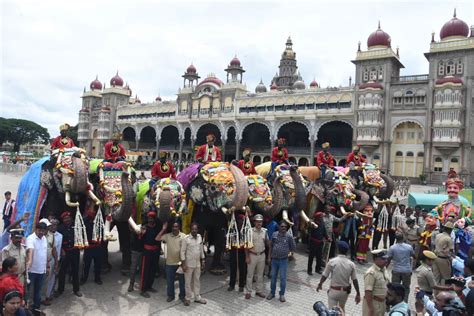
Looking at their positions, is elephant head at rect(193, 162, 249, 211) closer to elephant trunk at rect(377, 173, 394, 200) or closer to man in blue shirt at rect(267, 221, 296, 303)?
man in blue shirt at rect(267, 221, 296, 303)

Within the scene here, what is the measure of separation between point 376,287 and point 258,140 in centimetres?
4522

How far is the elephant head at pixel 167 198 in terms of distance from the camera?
18.6 ft

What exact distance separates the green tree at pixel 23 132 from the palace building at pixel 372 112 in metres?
36.0

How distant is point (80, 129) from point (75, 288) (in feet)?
200

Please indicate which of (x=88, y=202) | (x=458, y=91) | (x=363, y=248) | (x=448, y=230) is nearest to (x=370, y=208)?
(x=363, y=248)

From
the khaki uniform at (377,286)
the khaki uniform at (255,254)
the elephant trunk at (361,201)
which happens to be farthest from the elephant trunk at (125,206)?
the elephant trunk at (361,201)

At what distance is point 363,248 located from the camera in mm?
8047

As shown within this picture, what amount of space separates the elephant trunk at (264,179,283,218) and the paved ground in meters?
1.33

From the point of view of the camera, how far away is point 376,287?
4.16 meters

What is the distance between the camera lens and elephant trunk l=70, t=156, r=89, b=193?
5.72 m

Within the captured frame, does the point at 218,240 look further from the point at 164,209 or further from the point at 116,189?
the point at 116,189

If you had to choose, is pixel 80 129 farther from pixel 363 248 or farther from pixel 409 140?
pixel 363 248

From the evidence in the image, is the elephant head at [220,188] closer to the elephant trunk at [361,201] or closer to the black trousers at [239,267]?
the black trousers at [239,267]

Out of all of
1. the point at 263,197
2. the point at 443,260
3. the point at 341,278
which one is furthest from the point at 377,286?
the point at 263,197
